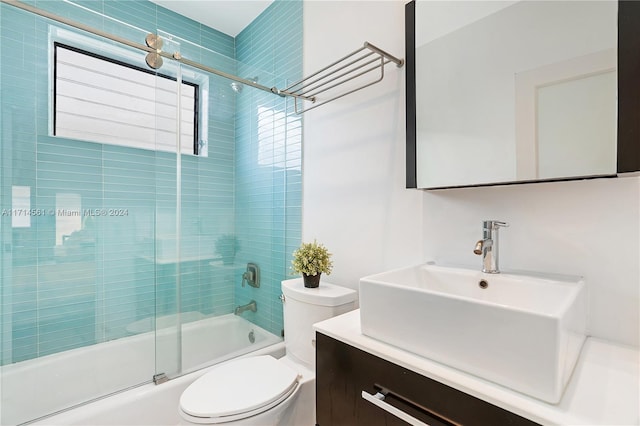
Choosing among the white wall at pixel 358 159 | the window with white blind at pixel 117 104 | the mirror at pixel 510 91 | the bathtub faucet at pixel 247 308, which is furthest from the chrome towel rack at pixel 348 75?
the bathtub faucet at pixel 247 308

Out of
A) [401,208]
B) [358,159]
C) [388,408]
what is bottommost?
[388,408]

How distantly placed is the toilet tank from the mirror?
63 cm

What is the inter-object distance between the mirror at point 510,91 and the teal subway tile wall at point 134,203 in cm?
95

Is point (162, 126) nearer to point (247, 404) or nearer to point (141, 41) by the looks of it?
point (141, 41)

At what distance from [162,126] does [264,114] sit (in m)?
0.67

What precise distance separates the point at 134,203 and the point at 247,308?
1.07 meters

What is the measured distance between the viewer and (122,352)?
6.07ft

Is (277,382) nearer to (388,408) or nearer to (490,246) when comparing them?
(388,408)

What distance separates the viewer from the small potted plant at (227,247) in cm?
192

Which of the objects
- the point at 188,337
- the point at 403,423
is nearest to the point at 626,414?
the point at 403,423

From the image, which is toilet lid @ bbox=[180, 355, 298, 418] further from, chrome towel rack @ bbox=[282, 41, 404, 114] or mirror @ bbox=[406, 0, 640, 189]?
chrome towel rack @ bbox=[282, 41, 404, 114]

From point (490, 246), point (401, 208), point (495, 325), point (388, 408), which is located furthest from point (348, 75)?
point (388, 408)

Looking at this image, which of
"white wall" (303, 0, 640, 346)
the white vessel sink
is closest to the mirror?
"white wall" (303, 0, 640, 346)

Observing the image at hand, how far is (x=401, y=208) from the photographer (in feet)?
4.43
